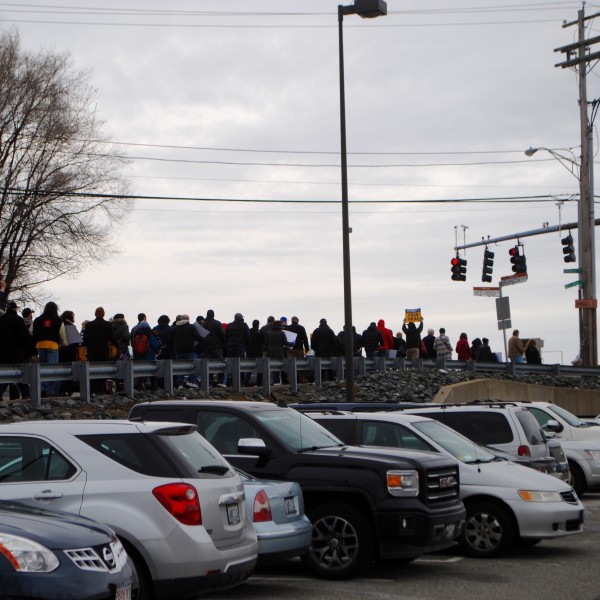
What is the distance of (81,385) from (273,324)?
8449 mm

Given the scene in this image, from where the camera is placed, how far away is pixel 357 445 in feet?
41.7

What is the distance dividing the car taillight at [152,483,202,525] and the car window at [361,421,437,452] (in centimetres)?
492

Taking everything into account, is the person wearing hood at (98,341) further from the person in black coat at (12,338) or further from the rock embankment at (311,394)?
the person in black coat at (12,338)

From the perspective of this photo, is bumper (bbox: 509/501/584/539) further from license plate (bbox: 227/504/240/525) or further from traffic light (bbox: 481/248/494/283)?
traffic light (bbox: 481/248/494/283)

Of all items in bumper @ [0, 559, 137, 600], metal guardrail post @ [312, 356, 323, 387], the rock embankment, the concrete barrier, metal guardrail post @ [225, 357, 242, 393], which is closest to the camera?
bumper @ [0, 559, 137, 600]

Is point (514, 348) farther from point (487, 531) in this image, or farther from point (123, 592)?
point (123, 592)

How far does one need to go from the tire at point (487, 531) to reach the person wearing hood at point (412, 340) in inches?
865

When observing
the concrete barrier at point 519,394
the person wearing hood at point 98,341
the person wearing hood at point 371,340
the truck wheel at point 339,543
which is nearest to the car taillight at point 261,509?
the truck wheel at point 339,543

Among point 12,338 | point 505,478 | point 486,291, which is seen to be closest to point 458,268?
point 486,291

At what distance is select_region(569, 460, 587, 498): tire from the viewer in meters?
19.2

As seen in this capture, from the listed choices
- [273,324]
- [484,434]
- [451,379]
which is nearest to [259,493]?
[484,434]

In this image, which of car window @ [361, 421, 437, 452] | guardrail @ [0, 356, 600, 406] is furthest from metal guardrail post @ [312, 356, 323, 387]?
car window @ [361, 421, 437, 452]

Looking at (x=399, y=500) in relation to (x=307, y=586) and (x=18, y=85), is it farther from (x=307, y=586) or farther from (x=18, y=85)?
(x=18, y=85)

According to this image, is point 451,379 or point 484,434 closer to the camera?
point 484,434
